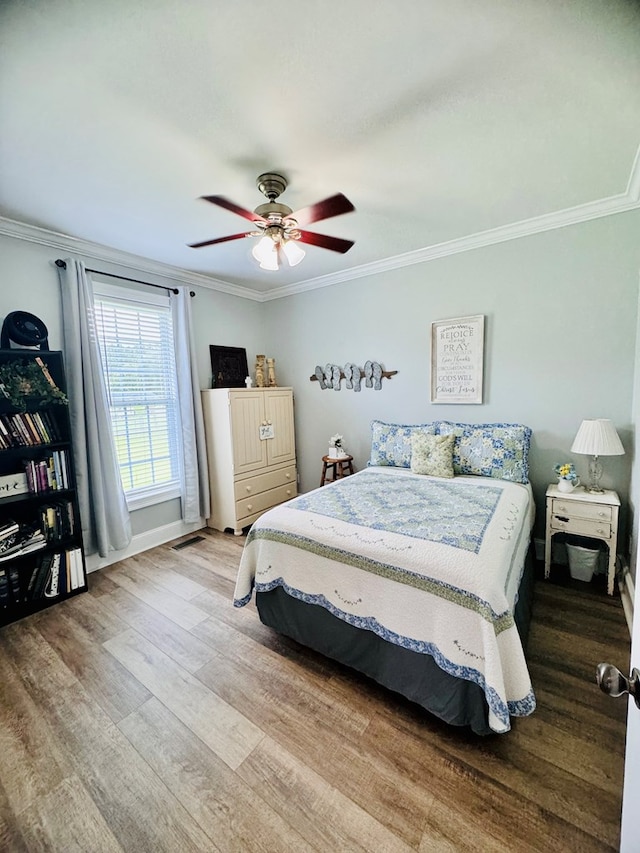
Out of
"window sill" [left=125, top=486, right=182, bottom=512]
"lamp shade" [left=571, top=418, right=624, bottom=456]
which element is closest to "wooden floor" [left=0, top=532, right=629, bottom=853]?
"lamp shade" [left=571, top=418, right=624, bottom=456]

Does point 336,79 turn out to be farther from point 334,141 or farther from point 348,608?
point 348,608

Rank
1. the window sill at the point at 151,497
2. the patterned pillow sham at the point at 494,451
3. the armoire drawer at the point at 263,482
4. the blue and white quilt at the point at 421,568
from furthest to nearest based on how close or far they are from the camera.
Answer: the armoire drawer at the point at 263,482 → the window sill at the point at 151,497 → the patterned pillow sham at the point at 494,451 → the blue and white quilt at the point at 421,568

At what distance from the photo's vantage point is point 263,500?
146 inches

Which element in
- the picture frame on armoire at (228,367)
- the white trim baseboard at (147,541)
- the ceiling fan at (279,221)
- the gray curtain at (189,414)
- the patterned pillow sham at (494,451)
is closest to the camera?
the ceiling fan at (279,221)

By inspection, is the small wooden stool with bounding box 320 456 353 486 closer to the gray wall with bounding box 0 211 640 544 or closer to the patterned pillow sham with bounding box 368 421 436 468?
the gray wall with bounding box 0 211 640 544

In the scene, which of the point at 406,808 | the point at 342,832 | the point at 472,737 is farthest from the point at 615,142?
the point at 342,832

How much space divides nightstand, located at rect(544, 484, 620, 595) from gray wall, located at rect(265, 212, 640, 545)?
35 cm

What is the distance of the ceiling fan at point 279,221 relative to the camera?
1672mm

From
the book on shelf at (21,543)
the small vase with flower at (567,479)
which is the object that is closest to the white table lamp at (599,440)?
the small vase with flower at (567,479)

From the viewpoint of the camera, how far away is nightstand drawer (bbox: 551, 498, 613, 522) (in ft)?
7.24

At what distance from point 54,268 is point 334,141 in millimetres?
2346

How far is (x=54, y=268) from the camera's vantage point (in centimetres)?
261

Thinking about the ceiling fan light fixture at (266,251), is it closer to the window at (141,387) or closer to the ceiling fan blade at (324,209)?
the ceiling fan blade at (324,209)

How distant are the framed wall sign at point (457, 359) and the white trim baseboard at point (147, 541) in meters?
2.79
